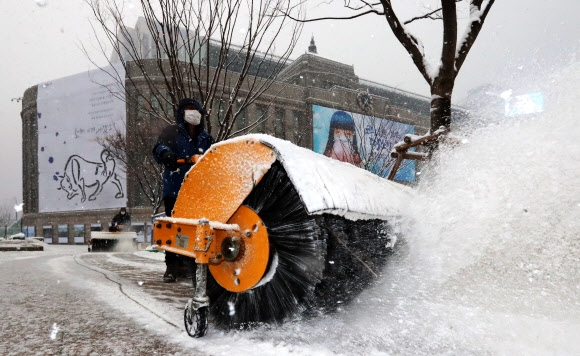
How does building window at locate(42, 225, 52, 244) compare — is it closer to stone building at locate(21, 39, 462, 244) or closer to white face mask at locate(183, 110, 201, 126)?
stone building at locate(21, 39, 462, 244)

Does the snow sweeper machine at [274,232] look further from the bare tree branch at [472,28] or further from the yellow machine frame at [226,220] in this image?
the bare tree branch at [472,28]

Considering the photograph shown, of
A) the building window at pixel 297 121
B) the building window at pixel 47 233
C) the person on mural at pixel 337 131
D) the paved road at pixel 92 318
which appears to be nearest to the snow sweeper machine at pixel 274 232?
the paved road at pixel 92 318

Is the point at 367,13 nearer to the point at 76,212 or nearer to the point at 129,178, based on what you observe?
the point at 129,178

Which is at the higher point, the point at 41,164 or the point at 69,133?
the point at 69,133

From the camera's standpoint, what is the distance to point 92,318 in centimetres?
239

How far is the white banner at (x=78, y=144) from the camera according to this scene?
3497 cm

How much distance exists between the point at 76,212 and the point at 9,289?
37651 millimetres

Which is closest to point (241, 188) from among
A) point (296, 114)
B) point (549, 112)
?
point (549, 112)

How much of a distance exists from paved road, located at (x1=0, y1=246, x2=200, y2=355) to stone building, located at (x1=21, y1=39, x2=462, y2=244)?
94.0ft

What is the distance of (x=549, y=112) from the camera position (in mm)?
2191

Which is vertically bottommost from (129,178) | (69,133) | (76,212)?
(76,212)

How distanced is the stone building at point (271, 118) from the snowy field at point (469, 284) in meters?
30.0

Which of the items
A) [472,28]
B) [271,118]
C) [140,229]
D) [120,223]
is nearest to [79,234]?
[140,229]

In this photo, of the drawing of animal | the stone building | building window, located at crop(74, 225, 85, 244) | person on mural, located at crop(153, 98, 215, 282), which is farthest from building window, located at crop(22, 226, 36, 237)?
person on mural, located at crop(153, 98, 215, 282)
